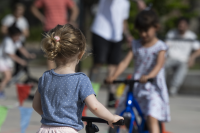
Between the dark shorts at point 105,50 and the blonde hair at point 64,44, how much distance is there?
339 cm

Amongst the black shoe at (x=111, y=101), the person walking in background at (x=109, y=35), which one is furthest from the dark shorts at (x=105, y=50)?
the black shoe at (x=111, y=101)

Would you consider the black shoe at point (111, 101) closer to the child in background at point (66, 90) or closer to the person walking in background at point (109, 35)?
the person walking in background at point (109, 35)

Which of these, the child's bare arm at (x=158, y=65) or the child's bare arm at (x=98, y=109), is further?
the child's bare arm at (x=158, y=65)

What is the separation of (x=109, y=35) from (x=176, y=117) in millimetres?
1707

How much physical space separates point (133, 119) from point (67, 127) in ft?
3.90

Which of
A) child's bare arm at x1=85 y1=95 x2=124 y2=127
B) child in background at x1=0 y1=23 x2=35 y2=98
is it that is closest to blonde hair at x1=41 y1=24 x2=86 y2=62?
child's bare arm at x1=85 y1=95 x2=124 y2=127

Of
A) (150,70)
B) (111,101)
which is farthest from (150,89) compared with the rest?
(111,101)

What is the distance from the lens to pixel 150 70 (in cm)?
387

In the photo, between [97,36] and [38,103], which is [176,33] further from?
[38,103]

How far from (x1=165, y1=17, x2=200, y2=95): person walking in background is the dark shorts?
7.49ft

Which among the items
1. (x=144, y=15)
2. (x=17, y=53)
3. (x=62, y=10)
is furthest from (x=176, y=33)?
(x=144, y=15)

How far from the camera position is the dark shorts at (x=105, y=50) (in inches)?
227

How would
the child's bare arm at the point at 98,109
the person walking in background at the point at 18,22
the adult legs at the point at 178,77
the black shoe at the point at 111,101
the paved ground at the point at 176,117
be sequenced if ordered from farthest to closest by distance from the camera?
1. the person walking in background at the point at 18,22
2. the adult legs at the point at 178,77
3. the black shoe at the point at 111,101
4. the paved ground at the point at 176,117
5. the child's bare arm at the point at 98,109

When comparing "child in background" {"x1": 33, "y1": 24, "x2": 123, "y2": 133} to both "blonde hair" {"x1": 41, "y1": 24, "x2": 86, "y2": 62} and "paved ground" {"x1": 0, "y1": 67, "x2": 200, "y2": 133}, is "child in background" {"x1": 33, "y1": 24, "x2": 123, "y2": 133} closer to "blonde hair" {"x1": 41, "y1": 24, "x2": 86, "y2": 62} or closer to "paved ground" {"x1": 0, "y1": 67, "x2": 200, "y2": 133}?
"blonde hair" {"x1": 41, "y1": 24, "x2": 86, "y2": 62}
